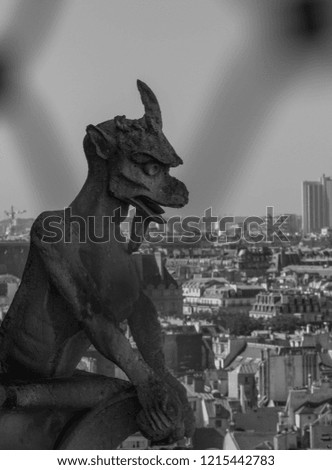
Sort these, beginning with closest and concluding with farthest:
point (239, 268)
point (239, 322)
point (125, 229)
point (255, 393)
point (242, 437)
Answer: point (125, 229), point (242, 437), point (255, 393), point (239, 322), point (239, 268)

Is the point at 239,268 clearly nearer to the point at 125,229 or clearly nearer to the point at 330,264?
the point at 330,264

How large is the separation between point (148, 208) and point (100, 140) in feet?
0.25

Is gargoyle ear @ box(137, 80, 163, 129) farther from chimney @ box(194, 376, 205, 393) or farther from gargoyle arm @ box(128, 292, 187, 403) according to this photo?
chimney @ box(194, 376, 205, 393)

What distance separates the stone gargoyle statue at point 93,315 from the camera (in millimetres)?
1112

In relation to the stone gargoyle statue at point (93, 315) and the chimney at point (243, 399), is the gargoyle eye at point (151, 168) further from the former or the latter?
the chimney at point (243, 399)

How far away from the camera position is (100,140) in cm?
113

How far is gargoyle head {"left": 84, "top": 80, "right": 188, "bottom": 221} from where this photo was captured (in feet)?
3.70

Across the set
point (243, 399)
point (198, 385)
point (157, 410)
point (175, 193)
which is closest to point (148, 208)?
point (175, 193)

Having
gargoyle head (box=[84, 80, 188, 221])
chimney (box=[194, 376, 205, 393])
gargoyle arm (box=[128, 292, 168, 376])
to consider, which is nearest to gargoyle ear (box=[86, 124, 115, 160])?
gargoyle head (box=[84, 80, 188, 221])

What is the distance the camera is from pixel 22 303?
1.15 m

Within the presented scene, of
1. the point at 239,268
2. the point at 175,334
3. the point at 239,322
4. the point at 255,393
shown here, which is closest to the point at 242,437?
the point at 255,393

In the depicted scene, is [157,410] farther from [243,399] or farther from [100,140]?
[243,399]
